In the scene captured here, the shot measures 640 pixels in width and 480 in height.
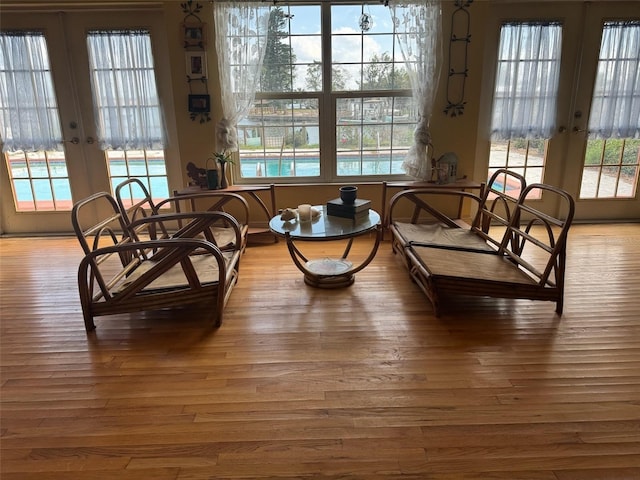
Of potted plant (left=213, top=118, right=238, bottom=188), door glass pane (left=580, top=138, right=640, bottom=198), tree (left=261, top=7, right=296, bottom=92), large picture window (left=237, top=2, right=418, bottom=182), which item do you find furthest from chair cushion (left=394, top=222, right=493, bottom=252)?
door glass pane (left=580, top=138, right=640, bottom=198)

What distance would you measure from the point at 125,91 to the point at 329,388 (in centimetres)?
363

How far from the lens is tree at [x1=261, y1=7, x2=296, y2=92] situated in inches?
160

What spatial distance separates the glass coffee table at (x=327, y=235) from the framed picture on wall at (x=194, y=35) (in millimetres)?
2005

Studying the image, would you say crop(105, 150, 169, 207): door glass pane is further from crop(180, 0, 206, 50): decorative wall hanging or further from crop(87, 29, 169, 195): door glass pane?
crop(180, 0, 206, 50): decorative wall hanging

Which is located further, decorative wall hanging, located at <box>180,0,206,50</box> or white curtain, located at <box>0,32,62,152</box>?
white curtain, located at <box>0,32,62,152</box>

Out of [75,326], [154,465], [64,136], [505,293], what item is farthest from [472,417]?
[64,136]

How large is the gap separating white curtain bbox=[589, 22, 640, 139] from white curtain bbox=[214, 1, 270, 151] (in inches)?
131

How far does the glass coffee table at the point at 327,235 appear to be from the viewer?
9.34 ft

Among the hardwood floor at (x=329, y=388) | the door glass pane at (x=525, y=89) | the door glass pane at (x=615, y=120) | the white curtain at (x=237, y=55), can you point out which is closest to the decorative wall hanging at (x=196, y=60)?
the white curtain at (x=237, y=55)

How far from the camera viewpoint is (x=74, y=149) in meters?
4.38

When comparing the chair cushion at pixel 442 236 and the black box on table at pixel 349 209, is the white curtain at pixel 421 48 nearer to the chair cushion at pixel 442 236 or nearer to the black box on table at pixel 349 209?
the chair cushion at pixel 442 236

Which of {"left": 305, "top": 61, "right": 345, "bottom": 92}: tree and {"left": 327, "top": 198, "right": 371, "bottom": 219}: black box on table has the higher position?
{"left": 305, "top": 61, "right": 345, "bottom": 92}: tree

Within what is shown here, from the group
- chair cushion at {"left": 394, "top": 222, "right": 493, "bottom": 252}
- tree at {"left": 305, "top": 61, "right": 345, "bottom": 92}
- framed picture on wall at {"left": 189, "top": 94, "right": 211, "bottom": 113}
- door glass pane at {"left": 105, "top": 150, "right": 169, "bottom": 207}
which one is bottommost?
chair cushion at {"left": 394, "top": 222, "right": 493, "bottom": 252}

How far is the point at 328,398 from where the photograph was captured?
1.95 metres
